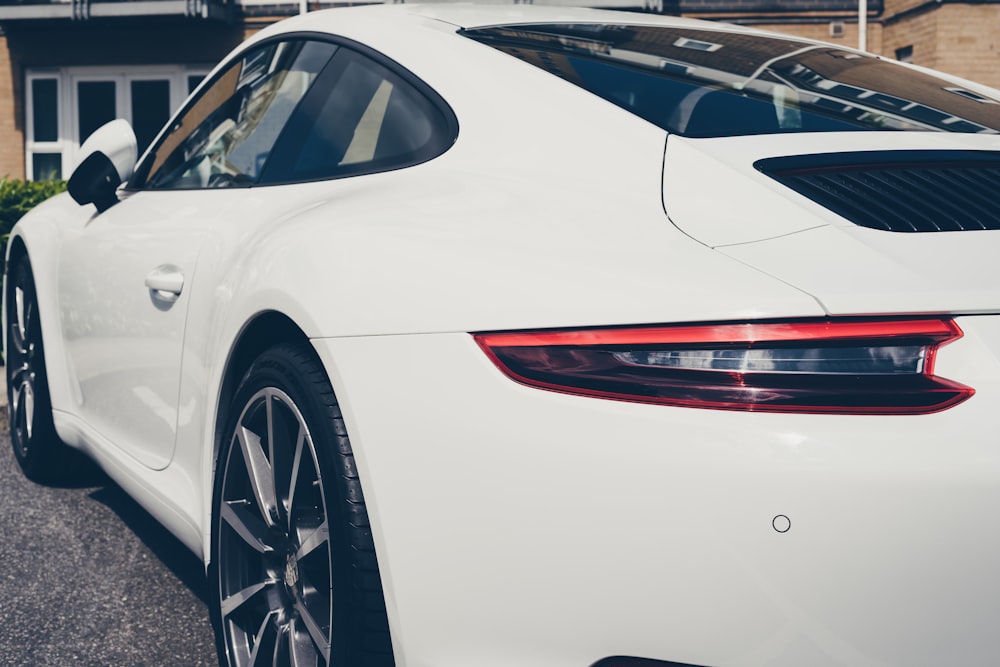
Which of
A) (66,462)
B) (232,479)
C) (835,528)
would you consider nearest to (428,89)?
(232,479)

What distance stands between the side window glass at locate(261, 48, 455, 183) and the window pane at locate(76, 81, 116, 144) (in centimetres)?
1610

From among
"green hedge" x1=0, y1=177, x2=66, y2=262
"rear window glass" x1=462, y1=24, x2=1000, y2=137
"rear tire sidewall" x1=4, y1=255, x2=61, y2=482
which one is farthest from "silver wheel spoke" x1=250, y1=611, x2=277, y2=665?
"green hedge" x1=0, y1=177, x2=66, y2=262

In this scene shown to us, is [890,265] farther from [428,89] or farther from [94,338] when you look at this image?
[94,338]

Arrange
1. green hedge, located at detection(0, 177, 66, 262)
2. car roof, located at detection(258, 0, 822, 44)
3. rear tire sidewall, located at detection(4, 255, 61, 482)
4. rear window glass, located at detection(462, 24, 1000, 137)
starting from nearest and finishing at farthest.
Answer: rear window glass, located at detection(462, 24, 1000, 137)
car roof, located at detection(258, 0, 822, 44)
rear tire sidewall, located at detection(4, 255, 61, 482)
green hedge, located at detection(0, 177, 66, 262)

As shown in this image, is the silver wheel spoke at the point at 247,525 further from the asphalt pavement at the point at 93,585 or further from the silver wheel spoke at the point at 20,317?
the silver wheel spoke at the point at 20,317

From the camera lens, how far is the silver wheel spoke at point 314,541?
6.59 feet

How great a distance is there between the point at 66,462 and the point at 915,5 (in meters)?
13.1

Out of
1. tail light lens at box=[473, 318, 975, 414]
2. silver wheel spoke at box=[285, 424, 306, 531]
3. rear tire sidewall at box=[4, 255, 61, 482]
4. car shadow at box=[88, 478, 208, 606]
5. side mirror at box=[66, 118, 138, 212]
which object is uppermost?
side mirror at box=[66, 118, 138, 212]

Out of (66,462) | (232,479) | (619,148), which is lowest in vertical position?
(66,462)

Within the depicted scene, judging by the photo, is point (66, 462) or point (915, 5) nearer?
point (66, 462)

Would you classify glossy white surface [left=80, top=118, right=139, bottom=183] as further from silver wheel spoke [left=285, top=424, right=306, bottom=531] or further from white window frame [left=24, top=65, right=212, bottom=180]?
white window frame [left=24, top=65, right=212, bottom=180]

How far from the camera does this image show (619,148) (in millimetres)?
1939

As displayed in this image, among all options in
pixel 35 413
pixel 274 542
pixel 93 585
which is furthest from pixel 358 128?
pixel 35 413

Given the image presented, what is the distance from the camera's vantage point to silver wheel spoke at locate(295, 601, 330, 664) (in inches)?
78.4
